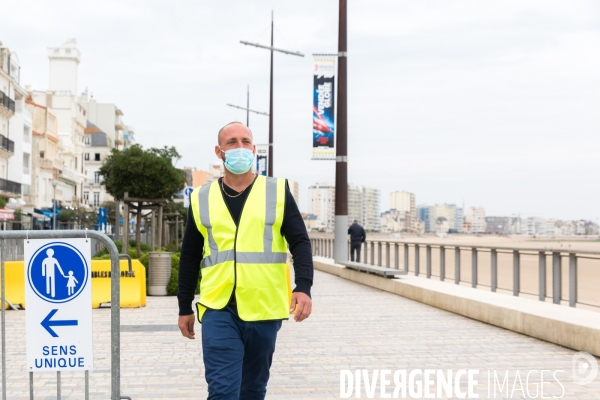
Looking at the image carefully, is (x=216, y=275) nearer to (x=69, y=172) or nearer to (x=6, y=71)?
(x=6, y=71)

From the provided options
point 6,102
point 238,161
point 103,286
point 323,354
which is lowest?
point 323,354

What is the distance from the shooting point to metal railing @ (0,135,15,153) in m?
63.5

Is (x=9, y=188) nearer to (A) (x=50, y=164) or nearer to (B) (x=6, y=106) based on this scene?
(B) (x=6, y=106)

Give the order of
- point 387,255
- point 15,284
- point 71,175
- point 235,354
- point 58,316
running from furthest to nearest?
point 71,175
point 387,255
point 15,284
point 58,316
point 235,354

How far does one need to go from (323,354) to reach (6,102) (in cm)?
5963

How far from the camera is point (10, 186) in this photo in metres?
65.7

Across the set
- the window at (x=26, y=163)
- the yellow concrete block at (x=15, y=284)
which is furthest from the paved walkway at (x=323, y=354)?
the window at (x=26, y=163)

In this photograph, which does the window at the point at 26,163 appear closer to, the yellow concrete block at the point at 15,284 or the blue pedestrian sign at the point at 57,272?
the yellow concrete block at the point at 15,284

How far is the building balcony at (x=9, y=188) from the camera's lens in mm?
63753

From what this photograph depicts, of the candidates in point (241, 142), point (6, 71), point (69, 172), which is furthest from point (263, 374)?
point (69, 172)

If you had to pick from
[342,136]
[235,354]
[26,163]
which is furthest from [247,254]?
[26,163]

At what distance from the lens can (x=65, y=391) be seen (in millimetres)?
7344

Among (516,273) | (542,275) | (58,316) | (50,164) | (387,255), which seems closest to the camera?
(58,316)

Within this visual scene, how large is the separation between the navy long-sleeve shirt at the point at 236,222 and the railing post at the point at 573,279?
28.3ft
